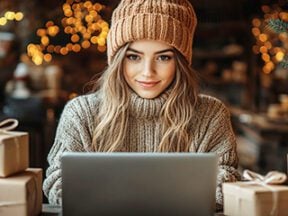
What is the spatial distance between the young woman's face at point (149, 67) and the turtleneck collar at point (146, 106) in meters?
0.01

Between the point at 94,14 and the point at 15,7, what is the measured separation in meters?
1.59

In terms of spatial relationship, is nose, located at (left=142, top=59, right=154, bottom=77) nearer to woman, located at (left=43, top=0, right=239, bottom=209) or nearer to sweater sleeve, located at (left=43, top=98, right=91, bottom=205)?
woman, located at (left=43, top=0, right=239, bottom=209)

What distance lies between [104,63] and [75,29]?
166cm

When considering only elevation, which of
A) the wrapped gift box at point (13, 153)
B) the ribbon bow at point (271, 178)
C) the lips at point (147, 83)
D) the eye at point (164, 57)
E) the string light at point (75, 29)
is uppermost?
the string light at point (75, 29)

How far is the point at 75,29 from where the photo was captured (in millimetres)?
5180

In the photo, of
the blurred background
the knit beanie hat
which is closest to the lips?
the knit beanie hat

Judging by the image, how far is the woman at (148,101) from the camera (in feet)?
6.26

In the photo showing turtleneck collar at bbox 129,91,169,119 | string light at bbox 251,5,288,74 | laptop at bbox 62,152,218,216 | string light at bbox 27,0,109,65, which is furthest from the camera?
string light at bbox 251,5,288,74

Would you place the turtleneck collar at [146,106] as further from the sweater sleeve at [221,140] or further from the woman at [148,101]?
the sweater sleeve at [221,140]

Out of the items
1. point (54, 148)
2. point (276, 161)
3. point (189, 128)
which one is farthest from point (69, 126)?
point (276, 161)

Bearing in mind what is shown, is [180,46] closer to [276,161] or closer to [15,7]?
[276,161]

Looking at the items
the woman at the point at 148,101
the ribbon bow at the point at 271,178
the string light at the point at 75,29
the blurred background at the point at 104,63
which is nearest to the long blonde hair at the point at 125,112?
the woman at the point at 148,101

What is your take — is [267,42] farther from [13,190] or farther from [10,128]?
[13,190]

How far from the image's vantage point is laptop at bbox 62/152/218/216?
4.54 ft
